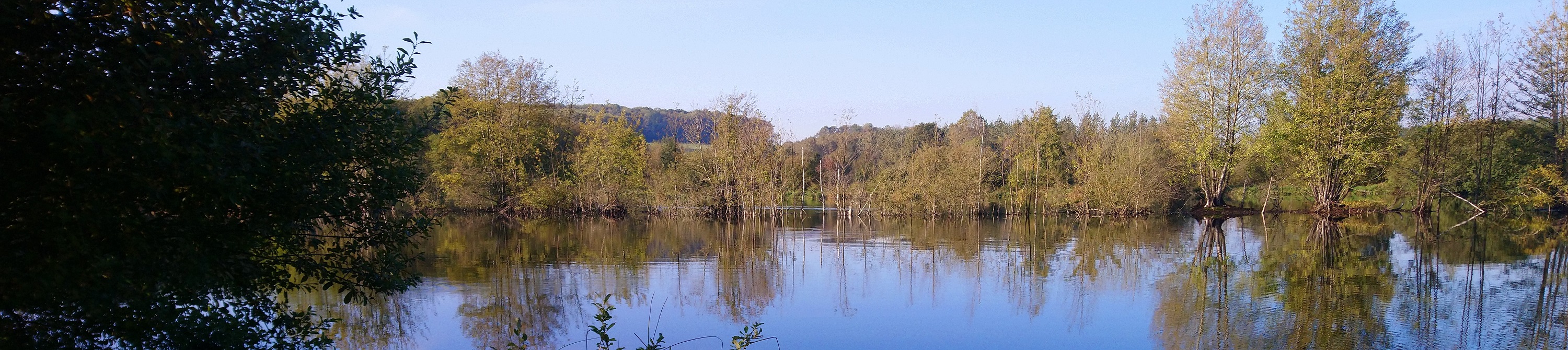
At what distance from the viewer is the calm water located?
27.9ft

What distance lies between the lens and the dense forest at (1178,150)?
86.9 ft

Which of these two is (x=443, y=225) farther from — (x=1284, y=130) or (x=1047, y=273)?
(x=1284, y=130)

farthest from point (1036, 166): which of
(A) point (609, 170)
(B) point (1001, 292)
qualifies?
(B) point (1001, 292)

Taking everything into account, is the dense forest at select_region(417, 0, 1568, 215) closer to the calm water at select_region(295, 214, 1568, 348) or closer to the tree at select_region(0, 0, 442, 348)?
the calm water at select_region(295, 214, 1568, 348)

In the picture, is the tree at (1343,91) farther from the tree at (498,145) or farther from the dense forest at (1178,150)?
the tree at (498,145)

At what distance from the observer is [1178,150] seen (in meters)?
29.8

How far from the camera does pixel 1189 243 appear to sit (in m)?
18.4

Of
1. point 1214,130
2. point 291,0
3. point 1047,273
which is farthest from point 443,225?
point 1214,130

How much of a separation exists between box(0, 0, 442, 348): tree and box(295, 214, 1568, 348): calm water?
3245 millimetres

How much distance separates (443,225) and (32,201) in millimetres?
22494

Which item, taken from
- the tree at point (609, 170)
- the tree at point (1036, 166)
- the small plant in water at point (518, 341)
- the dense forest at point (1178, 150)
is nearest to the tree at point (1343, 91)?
the dense forest at point (1178, 150)

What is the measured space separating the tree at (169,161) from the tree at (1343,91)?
28407mm

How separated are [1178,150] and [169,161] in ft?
101

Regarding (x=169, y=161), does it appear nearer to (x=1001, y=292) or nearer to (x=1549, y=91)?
(x=1001, y=292)
